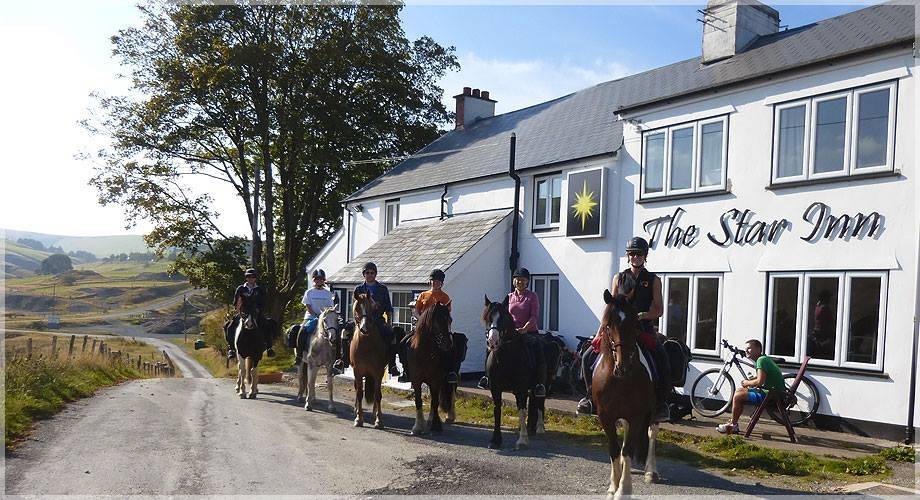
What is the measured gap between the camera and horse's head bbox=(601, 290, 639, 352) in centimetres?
704

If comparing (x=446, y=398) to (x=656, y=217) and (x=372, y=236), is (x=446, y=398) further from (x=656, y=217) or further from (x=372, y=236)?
(x=372, y=236)

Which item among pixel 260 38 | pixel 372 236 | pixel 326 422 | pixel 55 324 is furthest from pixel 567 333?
pixel 55 324

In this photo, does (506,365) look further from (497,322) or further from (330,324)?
(330,324)

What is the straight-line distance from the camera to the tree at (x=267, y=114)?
104 ft

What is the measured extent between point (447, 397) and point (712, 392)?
4.98 m

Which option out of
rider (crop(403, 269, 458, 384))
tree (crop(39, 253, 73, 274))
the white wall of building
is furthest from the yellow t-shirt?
tree (crop(39, 253, 73, 274))

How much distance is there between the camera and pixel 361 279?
20.7 metres

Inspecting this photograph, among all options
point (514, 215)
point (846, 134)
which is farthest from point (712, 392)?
point (514, 215)

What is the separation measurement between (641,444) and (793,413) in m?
5.04

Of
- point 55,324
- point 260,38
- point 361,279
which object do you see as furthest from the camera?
point 55,324

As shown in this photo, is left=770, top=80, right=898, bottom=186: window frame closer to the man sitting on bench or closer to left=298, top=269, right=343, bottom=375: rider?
the man sitting on bench

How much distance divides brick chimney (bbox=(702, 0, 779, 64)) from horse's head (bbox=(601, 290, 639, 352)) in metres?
11.6

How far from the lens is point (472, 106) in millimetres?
28469

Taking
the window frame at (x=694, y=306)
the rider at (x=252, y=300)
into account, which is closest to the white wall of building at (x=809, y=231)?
the window frame at (x=694, y=306)
